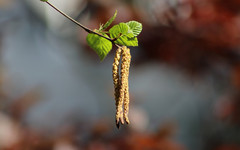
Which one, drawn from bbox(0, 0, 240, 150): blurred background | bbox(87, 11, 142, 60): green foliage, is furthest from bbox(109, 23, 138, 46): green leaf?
bbox(0, 0, 240, 150): blurred background

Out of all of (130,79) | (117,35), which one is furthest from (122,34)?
(130,79)

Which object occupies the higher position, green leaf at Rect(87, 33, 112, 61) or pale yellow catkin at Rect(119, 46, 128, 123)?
green leaf at Rect(87, 33, 112, 61)

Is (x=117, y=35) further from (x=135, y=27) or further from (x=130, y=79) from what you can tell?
(x=130, y=79)

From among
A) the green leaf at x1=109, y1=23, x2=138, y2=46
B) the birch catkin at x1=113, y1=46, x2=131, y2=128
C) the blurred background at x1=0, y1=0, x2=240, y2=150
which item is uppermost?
the blurred background at x1=0, y1=0, x2=240, y2=150

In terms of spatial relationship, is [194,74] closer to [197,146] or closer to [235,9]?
[235,9]

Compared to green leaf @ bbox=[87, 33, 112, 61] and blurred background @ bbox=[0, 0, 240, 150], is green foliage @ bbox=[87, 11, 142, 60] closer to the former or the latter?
green leaf @ bbox=[87, 33, 112, 61]

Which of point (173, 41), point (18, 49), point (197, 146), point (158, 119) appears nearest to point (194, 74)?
point (173, 41)

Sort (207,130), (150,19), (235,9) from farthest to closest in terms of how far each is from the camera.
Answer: (207,130), (150,19), (235,9)
